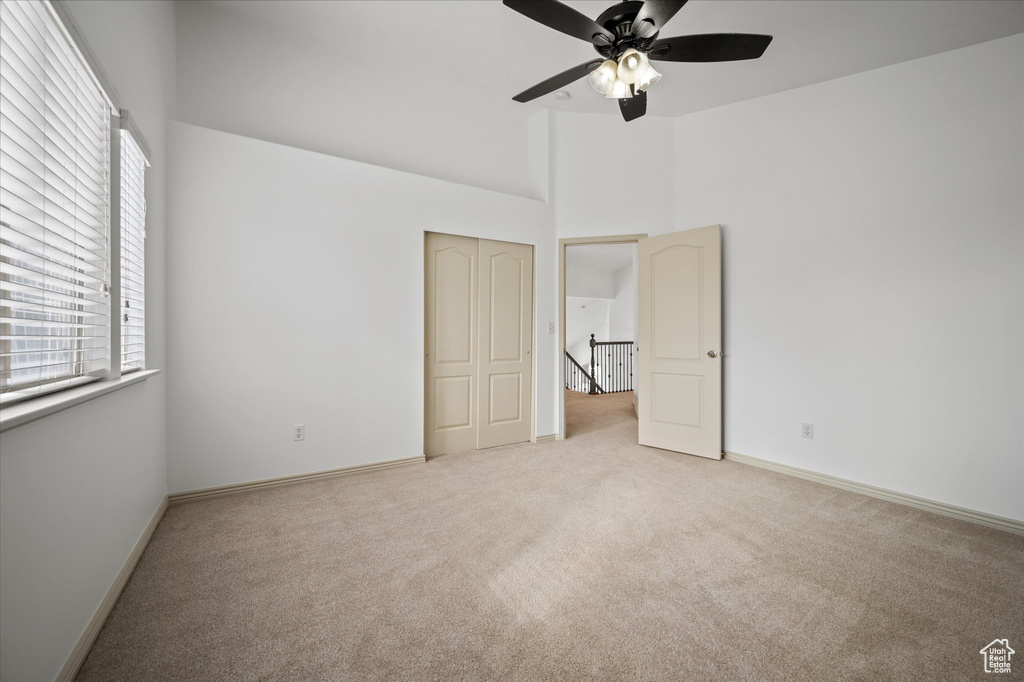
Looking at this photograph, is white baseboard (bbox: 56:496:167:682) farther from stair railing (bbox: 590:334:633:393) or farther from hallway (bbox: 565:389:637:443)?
stair railing (bbox: 590:334:633:393)

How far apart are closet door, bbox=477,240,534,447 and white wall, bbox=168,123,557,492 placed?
630 millimetres

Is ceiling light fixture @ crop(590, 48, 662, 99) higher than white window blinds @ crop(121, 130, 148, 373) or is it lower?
higher

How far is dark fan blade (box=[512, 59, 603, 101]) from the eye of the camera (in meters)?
2.44

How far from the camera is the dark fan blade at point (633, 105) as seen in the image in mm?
2644

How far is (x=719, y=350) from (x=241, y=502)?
12.9 ft

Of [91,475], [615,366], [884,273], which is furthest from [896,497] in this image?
[615,366]

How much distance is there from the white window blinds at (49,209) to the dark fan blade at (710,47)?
2.45 m

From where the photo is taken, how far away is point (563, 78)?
2.56 metres

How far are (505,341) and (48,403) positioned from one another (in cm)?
338

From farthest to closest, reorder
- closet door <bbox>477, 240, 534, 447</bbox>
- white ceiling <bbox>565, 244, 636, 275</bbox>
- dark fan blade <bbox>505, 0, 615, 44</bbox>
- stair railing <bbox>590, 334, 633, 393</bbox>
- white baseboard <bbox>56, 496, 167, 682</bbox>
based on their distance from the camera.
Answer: stair railing <bbox>590, 334, 633, 393</bbox> < white ceiling <bbox>565, 244, 636, 275</bbox> < closet door <bbox>477, 240, 534, 447</bbox> < dark fan blade <bbox>505, 0, 615, 44</bbox> < white baseboard <bbox>56, 496, 167, 682</bbox>

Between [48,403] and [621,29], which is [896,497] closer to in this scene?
[621,29]

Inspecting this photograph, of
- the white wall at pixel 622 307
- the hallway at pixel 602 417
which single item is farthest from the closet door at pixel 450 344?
the white wall at pixel 622 307

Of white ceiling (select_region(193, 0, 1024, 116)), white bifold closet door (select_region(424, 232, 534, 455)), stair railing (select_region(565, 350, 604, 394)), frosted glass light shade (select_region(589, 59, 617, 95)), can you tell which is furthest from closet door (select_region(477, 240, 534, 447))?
stair railing (select_region(565, 350, 604, 394))

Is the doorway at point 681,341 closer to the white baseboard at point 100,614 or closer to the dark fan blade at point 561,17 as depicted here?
the dark fan blade at point 561,17
